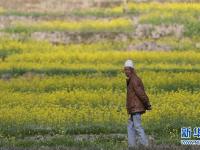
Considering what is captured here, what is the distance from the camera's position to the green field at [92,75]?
1570 centimetres

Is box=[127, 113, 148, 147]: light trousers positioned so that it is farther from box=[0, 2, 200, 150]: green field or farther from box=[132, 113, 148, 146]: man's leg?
box=[0, 2, 200, 150]: green field

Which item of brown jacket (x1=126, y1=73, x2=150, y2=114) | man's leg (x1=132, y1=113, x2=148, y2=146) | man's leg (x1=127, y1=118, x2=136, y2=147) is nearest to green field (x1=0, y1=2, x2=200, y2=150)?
man's leg (x1=127, y1=118, x2=136, y2=147)

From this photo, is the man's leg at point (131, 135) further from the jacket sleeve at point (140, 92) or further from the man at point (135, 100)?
the jacket sleeve at point (140, 92)

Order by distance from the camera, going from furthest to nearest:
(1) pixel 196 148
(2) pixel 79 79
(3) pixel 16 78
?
(3) pixel 16 78
(2) pixel 79 79
(1) pixel 196 148

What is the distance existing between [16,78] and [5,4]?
1559 cm

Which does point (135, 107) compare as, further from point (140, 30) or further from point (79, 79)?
point (140, 30)

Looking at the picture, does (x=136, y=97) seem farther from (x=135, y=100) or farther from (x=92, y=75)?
(x=92, y=75)

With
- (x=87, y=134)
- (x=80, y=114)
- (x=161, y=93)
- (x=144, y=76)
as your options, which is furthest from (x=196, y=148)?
(x=144, y=76)

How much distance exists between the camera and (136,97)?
13.1m

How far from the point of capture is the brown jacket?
13.0 metres

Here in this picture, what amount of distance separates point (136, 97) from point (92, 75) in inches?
454

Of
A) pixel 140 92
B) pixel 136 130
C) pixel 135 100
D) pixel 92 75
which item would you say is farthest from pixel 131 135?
pixel 92 75

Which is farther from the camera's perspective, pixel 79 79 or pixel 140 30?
pixel 140 30

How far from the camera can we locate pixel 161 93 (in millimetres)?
20859
